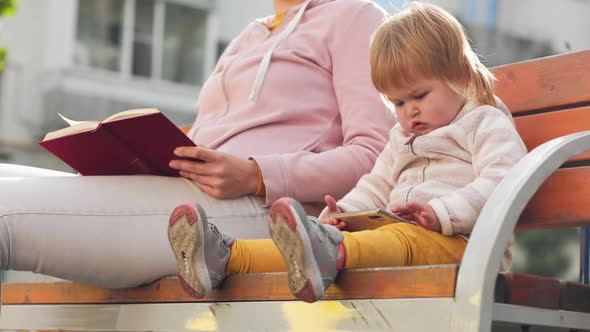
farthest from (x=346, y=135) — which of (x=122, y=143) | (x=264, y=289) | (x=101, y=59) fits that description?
(x=101, y=59)

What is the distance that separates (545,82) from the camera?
2.70 meters

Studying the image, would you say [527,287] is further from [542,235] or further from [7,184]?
[542,235]

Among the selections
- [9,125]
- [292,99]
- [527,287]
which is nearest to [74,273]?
[292,99]

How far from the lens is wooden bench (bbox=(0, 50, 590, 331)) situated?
191 cm

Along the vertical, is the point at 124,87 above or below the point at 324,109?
below

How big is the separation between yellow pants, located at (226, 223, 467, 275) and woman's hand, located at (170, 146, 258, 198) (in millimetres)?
272

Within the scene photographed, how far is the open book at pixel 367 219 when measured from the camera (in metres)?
2.22

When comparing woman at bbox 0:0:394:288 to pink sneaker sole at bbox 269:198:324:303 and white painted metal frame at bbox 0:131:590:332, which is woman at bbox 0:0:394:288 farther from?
pink sneaker sole at bbox 269:198:324:303

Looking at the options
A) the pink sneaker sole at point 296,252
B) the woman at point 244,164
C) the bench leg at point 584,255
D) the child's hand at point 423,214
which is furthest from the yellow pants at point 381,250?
the bench leg at point 584,255

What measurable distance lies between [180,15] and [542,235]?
17.8 feet

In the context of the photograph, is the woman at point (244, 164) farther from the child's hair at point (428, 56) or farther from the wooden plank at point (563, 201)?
the wooden plank at point (563, 201)

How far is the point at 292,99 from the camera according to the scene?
284cm

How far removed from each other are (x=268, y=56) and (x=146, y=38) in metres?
12.4

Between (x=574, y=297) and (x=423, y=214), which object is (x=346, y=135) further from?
(x=574, y=297)
